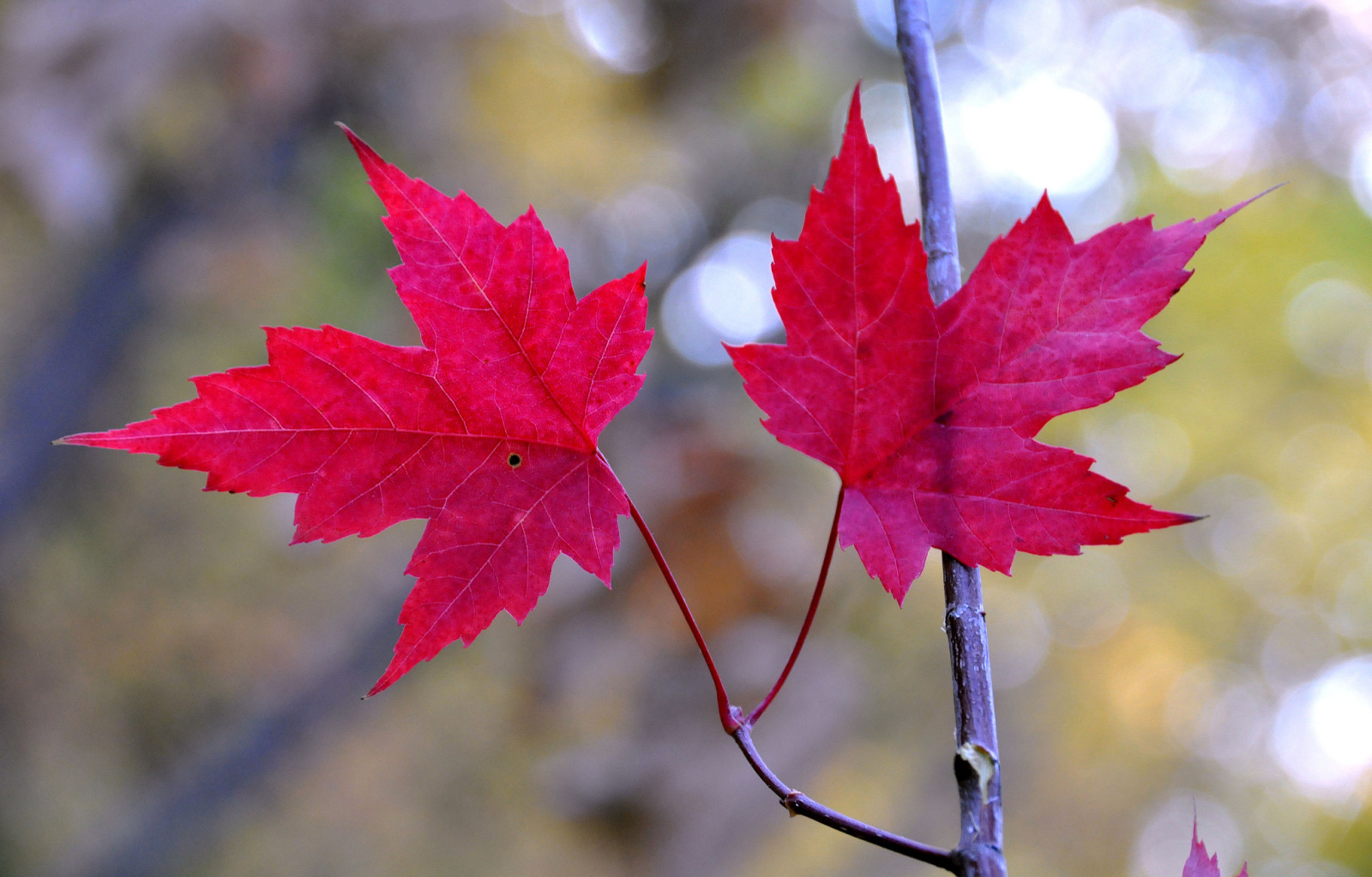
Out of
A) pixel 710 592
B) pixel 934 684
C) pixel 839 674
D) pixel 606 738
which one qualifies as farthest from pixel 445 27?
pixel 934 684

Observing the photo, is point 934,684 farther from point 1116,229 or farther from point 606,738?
point 1116,229

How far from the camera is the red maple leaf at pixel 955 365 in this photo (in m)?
0.42

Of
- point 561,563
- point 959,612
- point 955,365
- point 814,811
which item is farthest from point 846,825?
point 561,563

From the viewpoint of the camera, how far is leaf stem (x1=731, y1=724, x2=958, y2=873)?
361 millimetres

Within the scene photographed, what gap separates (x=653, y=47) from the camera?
3.92 metres

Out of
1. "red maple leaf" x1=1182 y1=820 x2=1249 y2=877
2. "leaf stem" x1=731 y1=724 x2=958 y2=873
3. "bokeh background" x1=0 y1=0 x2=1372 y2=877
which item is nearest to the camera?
"leaf stem" x1=731 y1=724 x2=958 y2=873

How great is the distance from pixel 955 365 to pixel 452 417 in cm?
31

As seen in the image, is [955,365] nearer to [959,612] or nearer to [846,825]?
[959,612]

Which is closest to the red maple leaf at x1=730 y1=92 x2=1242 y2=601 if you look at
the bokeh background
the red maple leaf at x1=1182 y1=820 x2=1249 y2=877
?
the red maple leaf at x1=1182 y1=820 x2=1249 y2=877

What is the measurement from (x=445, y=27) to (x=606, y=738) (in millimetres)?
3212

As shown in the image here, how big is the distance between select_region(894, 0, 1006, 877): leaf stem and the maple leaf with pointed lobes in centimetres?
22

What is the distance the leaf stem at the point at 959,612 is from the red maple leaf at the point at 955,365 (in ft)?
0.12

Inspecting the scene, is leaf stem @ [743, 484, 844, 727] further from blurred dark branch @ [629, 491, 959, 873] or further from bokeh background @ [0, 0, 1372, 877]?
bokeh background @ [0, 0, 1372, 877]

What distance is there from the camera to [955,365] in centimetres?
45
